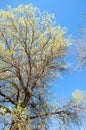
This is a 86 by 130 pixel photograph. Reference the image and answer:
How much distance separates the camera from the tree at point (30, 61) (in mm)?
22016

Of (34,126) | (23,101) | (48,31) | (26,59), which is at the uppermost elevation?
(48,31)

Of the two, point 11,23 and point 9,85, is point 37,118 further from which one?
point 11,23

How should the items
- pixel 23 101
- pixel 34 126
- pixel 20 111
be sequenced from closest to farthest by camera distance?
pixel 20 111 < pixel 34 126 < pixel 23 101

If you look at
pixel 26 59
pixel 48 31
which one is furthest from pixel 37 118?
pixel 48 31

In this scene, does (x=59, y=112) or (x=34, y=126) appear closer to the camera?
(x=34, y=126)

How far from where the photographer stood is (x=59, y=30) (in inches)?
904

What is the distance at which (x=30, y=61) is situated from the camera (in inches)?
878

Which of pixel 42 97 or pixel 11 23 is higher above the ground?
pixel 11 23

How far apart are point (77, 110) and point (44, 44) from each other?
186 inches

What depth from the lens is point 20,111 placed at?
1875cm

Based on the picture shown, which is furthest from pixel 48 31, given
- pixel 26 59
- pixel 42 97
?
pixel 42 97

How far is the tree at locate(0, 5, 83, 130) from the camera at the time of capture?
22016mm

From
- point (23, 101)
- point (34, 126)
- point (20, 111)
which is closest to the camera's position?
point (20, 111)

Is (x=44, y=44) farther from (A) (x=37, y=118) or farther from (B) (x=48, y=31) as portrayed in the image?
(A) (x=37, y=118)
